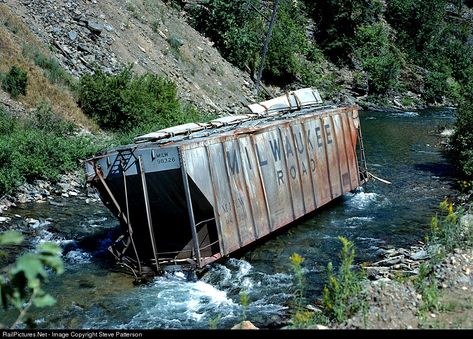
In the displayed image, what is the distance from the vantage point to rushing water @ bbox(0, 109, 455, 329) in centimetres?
1112

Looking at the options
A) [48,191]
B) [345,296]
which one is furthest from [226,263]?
[48,191]

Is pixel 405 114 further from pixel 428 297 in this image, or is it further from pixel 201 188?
pixel 428 297

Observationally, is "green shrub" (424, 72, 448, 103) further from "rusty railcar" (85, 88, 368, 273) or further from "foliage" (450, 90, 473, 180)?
"rusty railcar" (85, 88, 368, 273)

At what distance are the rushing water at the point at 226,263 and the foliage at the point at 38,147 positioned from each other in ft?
5.50

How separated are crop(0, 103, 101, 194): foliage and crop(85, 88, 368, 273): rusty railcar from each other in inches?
259

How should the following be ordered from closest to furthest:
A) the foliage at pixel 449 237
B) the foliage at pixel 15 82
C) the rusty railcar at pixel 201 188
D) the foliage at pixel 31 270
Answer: the foliage at pixel 31 270, the foliage at pixel 449 237, the rusty railcar at pixel 201 188, the foliage at pixel 15 82

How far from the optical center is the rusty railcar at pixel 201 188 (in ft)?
43.1

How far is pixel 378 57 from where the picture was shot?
55.6 m

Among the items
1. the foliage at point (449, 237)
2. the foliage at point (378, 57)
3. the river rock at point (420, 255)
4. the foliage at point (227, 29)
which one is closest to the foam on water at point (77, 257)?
the river rock at point (420, 255)

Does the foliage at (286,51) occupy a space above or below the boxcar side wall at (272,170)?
above

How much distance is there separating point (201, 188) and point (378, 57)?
154 ft

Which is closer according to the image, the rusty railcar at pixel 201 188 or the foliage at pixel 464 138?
the rusty railcar at pixel 201 188

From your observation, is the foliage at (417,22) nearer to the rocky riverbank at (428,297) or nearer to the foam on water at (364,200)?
the foam on water at (364,200)

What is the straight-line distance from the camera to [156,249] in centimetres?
1348
